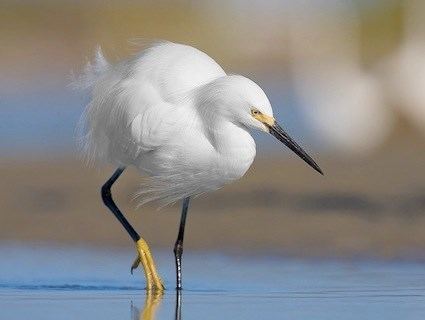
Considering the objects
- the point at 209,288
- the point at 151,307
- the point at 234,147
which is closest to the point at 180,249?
the point at 209,288

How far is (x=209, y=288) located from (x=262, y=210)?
2.90m

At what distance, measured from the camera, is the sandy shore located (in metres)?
10.6

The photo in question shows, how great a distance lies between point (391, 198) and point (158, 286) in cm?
363

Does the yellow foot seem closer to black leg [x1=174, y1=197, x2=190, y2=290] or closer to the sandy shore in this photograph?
black leg [x1=174, y1=197, x2=190, y2=290]

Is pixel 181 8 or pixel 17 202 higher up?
pixel 181 8

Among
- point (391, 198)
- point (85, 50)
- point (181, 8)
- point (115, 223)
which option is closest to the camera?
point (115, 223)

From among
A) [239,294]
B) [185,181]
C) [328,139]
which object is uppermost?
[328,139]

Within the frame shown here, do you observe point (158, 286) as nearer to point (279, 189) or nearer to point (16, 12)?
point (279, 189)

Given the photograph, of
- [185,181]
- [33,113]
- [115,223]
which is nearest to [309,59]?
[33,113]

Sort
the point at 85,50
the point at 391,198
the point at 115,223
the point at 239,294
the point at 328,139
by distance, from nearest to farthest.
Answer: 1. the point at 239,294
2. the point at 115,223
3. the point at 391,198
4. the point at 328,139
5. the point at 85,50

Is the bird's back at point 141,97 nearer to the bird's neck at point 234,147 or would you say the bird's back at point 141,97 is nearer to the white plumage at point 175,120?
the white plumage at point 175,120

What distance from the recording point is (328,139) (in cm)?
1411

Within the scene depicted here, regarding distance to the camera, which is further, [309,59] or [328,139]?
[309,59]

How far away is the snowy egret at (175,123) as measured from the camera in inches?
331
